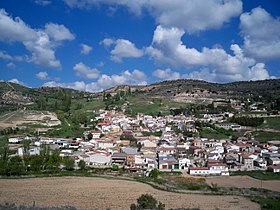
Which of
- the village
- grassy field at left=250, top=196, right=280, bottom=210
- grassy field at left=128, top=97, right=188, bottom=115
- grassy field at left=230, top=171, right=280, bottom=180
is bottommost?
grassy field at left=250, top=196, right=280, bottom=210

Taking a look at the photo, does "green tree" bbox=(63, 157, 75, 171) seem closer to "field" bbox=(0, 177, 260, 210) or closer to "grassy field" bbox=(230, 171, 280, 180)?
"field" bbox=(0, 177, 260, 210)

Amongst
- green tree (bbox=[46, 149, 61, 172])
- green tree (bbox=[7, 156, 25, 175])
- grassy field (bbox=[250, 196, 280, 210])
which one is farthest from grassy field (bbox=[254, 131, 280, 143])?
green tree (bbox=[7, 156, 25, 175])

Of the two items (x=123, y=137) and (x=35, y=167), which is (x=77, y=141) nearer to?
(x=123, y=137)

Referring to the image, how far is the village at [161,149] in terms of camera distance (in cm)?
3728

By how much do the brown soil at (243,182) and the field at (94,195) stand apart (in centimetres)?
520

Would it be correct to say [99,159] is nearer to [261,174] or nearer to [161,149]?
[161,149]

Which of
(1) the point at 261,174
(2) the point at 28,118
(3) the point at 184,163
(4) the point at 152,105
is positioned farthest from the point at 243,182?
(4) the point at 152,105

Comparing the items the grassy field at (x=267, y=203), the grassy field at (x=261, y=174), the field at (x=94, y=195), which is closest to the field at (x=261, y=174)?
the grassy field at (x=261, y=174)

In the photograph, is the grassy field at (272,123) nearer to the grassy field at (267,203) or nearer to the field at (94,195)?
the grassy field at (267,203)

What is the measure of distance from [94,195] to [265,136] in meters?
38.3

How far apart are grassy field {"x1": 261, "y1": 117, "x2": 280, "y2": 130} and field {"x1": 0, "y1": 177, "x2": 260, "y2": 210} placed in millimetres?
36797

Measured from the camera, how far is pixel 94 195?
2262 cm

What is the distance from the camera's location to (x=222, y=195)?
23.9m

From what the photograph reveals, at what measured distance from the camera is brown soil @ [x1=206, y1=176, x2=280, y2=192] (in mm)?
27742
